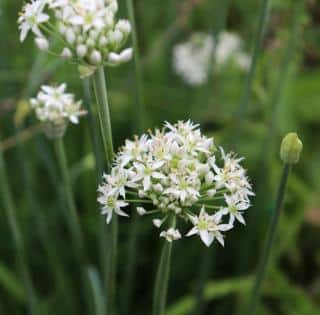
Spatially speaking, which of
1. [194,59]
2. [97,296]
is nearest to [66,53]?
[97,296]

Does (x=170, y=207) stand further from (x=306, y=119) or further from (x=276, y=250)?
(x=306, y=119)

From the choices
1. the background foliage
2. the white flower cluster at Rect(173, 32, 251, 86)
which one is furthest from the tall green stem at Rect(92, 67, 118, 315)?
the white flower cluster at Rect(173, 32, 251, 86)

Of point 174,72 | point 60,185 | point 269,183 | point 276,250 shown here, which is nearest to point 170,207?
point 60,185

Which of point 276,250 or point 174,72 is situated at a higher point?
point 174,72

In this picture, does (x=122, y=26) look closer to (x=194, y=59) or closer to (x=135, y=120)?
(x=135, y=120)

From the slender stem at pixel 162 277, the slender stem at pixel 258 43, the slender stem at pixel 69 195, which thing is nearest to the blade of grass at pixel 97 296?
the slender stem at pixel 69 195

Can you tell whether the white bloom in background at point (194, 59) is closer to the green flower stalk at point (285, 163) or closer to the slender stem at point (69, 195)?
the slender stem at point (69, 195)

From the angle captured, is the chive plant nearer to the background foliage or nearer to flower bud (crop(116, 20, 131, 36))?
flower bud (crop(116, 20, 131, 36))
